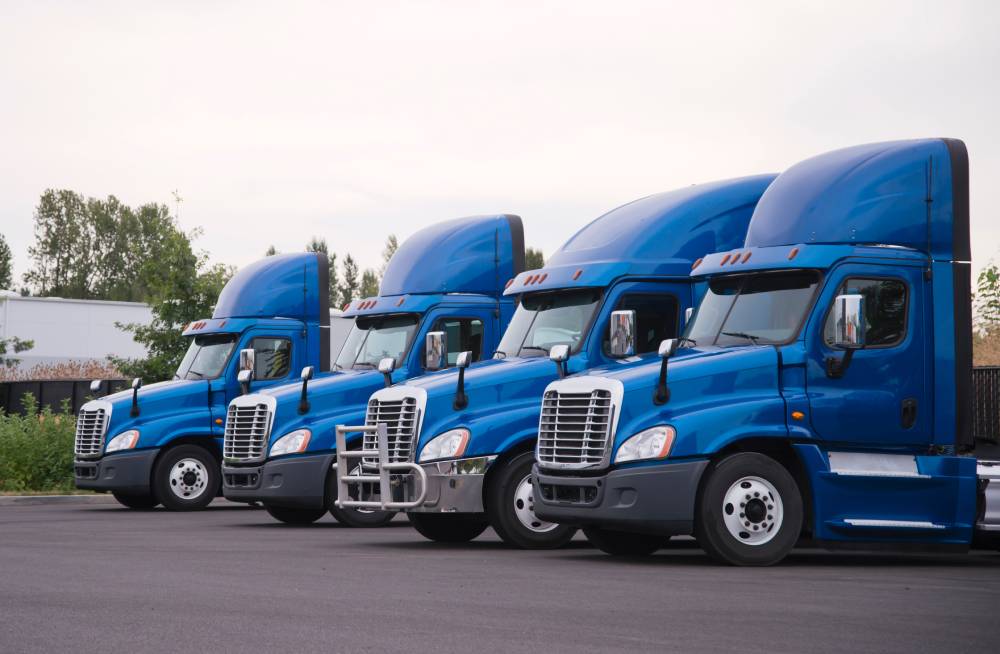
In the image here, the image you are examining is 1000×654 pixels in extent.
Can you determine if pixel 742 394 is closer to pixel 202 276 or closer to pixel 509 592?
pixel 509 592

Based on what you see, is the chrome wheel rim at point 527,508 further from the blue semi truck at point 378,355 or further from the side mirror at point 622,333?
the blue semi truck at point 378,355

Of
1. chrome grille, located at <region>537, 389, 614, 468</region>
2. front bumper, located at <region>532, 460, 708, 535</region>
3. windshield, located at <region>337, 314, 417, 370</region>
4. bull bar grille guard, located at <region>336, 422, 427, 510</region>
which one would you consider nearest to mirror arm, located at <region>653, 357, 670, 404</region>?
chrome grille, located at <region>537, 389, 614, 468</region>

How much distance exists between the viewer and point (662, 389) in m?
12.9

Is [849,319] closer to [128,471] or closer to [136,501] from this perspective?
[128,471]

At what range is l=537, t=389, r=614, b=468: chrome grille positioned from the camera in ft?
43.5

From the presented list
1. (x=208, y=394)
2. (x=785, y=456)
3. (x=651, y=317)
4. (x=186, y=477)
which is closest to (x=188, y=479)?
(x=186, y=477)

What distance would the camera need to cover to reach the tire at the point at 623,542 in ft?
48.0

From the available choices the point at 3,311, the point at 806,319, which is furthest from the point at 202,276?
the point at 3,311

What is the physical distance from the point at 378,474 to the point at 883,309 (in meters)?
5.54

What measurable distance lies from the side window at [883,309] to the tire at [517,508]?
3.63 m

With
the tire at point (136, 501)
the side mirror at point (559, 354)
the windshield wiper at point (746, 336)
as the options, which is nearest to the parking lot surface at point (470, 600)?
the side mirror at point (559, 354)

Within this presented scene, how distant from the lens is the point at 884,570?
13273 millimetres

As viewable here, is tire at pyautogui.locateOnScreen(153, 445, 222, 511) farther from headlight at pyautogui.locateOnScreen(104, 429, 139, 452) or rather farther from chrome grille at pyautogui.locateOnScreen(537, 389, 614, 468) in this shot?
chrome grille at pyautogui.locateOnScreen(537, 389, 614, 468)

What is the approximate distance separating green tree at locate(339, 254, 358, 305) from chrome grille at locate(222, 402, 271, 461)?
338 feet
